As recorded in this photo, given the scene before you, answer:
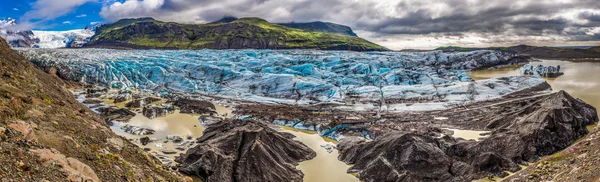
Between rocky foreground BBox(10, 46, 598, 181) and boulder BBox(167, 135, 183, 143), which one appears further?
boulder BBox(167, 135, 183, 143)

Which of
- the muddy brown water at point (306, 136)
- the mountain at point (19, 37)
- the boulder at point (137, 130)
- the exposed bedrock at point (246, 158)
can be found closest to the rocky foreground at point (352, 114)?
the exposed bedrock at point (246, 158)

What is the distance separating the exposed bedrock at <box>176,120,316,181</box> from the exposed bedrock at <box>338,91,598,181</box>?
3.92m

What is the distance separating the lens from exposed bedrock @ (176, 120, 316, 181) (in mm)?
17641

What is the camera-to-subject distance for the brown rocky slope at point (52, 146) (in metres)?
7.83

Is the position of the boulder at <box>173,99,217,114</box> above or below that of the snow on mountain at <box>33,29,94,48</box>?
below

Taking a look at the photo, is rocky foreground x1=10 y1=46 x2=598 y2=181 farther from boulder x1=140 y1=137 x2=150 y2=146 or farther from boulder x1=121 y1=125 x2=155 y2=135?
boulder x1=121 y1=125 x2=155 y2=135

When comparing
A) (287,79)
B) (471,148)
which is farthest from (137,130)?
(471,148)

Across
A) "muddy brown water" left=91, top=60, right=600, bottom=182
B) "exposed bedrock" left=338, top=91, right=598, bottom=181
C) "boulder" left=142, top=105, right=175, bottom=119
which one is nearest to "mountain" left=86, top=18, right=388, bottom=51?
"boulder" left=142, top=105, right=175, bottom=119

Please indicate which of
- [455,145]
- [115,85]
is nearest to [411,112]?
[455,145]

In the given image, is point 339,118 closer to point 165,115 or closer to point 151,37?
point 165,115

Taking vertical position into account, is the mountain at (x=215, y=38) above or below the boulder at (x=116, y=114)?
above

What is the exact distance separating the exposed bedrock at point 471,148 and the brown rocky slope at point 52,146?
39.0ft

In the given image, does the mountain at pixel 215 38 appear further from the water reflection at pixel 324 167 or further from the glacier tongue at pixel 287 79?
the water reflection at pixel 324 167

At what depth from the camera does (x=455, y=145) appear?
21.5m
